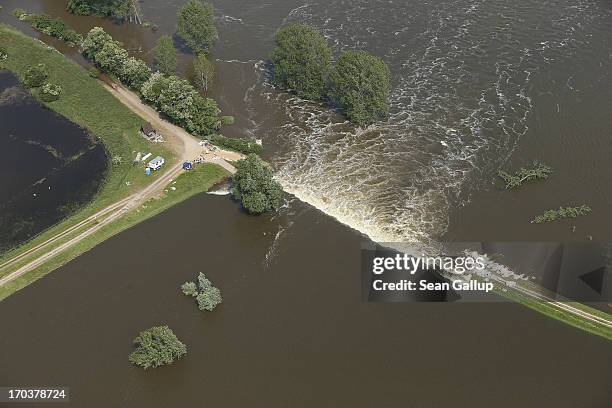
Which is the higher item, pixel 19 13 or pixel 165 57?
pixel 19 13

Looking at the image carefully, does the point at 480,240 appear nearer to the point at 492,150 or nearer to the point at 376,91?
the point at 492,150

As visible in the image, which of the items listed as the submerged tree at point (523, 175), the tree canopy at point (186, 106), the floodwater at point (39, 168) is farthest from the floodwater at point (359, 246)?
the floodwater at point (39, 168)

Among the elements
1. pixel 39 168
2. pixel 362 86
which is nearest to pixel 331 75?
pixel 362 86

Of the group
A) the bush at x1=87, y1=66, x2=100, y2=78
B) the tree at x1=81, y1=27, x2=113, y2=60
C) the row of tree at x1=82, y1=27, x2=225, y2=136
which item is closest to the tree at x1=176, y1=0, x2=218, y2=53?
the row of tree at x1=82, y1=27, x2=225, y2=136

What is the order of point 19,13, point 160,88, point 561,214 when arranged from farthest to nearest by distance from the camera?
point 19,13 → point 160,88 → point 561,214

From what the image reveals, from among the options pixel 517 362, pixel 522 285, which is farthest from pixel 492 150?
pixel 517 362

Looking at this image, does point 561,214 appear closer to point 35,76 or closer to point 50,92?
point 50,92
